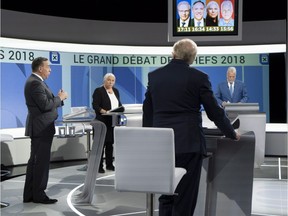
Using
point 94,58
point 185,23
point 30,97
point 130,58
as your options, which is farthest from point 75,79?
point 30,97

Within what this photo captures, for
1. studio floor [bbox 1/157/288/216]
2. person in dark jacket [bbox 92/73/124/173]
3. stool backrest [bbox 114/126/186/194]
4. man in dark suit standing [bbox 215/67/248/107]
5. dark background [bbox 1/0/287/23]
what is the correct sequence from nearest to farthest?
stool backrest [bbox 114/126/186/194] → studio floor [bbox 1/157/288/216] → person in dark jacket [bbox 92/73/124/173] → man in dark suit standing [bbox 215/67/248/107] → dark background [bbox 1/0/287/23]

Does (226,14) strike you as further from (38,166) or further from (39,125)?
(38,166)

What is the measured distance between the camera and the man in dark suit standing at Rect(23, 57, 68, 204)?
489 centimetres

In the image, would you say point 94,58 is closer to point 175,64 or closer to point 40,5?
point 40,5

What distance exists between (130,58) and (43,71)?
3826 millimetres

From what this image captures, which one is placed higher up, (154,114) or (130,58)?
(130,58)

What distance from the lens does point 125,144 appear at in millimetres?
2994

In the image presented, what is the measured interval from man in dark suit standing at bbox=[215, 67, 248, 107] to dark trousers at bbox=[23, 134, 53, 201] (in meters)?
3.10

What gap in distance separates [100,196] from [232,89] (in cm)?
285

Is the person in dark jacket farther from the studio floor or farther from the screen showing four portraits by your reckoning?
the screen showing four portraits

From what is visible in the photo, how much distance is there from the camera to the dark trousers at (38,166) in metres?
4.95

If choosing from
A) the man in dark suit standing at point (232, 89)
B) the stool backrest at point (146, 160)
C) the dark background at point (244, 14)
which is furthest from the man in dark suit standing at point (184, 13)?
the stool backrest at point (146, 160)

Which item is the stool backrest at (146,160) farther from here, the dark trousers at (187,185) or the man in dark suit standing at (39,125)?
the man in dark suit standing at (39,125)

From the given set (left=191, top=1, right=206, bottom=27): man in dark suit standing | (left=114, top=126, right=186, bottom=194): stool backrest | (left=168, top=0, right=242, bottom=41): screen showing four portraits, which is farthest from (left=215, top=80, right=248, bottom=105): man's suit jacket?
(left=114, top=126, right=186, bottom=194): stool backrest
